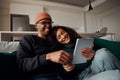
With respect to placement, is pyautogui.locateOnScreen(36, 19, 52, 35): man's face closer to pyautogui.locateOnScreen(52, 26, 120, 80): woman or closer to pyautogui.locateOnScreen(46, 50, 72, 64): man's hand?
pyautogui.locateOnScreen(52, 26, 120, 80): woman

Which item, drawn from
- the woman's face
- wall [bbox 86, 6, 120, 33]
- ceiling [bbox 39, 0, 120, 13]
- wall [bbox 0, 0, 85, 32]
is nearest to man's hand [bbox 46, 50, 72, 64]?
the woman's face

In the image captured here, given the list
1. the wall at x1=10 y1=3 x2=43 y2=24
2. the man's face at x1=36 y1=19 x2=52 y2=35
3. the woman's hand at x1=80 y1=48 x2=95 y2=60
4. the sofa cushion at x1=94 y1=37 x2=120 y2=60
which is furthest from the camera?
the wall at x1=10 y1=3 x2=43 y2=24

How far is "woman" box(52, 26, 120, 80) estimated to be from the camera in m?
1.06

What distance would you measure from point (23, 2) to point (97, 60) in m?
2.35

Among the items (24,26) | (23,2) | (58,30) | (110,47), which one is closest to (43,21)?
(58,30)

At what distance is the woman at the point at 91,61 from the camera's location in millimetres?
1058

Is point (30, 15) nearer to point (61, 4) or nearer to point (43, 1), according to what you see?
point (43, 1)

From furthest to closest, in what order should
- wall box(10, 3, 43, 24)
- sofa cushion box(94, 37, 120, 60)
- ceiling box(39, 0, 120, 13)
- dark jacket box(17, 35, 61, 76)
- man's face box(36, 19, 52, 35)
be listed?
ceiling box(39, 0, 120, 13)
wall box(10, 3, 43, 24)
sofa cushion box(94, 37, 120, 60)
man's face box(36, 19, 52, 35)
dark jacket box(17, 35, 61, 76)

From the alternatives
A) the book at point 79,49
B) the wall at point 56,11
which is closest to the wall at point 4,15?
the wall at point 56,11

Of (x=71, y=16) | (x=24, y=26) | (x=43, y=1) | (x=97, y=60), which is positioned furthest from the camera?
(x=71, y=16)

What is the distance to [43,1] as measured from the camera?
328 cm

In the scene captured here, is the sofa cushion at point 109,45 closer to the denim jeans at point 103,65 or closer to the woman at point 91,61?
the woman at point 91,61

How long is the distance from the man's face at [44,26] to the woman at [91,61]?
0.06 metres

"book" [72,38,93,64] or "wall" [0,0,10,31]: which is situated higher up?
"wall" [0,0,10,31]
